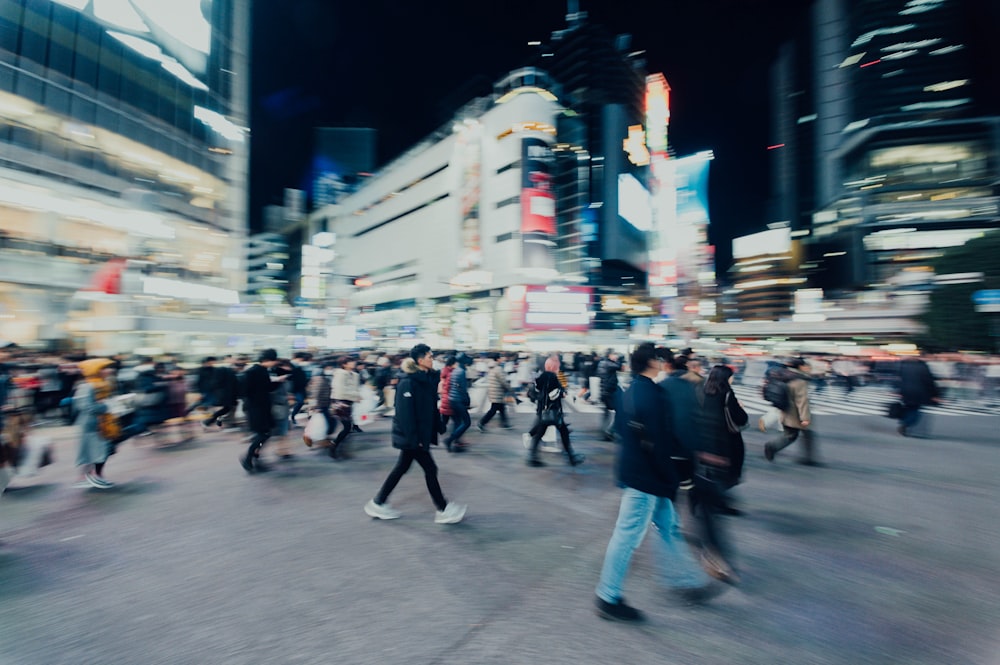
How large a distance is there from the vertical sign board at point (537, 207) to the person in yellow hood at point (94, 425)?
171 ft

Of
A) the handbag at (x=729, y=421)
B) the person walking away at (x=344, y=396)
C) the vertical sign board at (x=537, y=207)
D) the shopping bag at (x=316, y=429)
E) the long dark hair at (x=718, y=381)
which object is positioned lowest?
the shopping bag at (x=316, y=429)

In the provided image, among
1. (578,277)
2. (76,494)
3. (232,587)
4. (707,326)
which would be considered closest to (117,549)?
(232,587)

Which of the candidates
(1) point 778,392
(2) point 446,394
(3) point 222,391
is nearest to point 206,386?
(3) point 222,391

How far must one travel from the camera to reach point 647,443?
10.5 ft

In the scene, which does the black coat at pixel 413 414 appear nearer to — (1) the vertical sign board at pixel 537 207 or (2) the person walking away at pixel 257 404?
(2) the person walking away at pixel 257 404

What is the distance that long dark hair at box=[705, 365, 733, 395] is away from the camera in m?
4.11

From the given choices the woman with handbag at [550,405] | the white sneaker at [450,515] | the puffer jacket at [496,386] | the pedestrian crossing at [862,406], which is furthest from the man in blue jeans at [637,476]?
the pedestrian crossing at [862,406]

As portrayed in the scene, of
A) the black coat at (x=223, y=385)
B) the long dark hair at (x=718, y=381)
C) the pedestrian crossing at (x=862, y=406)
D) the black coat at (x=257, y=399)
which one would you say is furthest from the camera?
the pedestrian crossing at (x=862, y=406)

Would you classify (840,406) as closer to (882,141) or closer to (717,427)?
(717,427)

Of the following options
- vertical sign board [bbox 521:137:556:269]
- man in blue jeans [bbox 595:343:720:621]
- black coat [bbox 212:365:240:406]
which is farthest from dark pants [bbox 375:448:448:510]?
vertical sign board [bbox 521:137:556:269]

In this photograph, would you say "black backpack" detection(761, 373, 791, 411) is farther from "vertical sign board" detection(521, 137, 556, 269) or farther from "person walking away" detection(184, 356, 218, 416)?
"vertical sign board" detection(521, 137, 556, 269)

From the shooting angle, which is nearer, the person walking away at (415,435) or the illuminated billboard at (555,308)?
the person walking away at (415,435)

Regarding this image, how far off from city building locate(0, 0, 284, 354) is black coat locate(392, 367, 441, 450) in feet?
71.6

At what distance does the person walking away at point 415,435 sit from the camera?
490 centimetres
